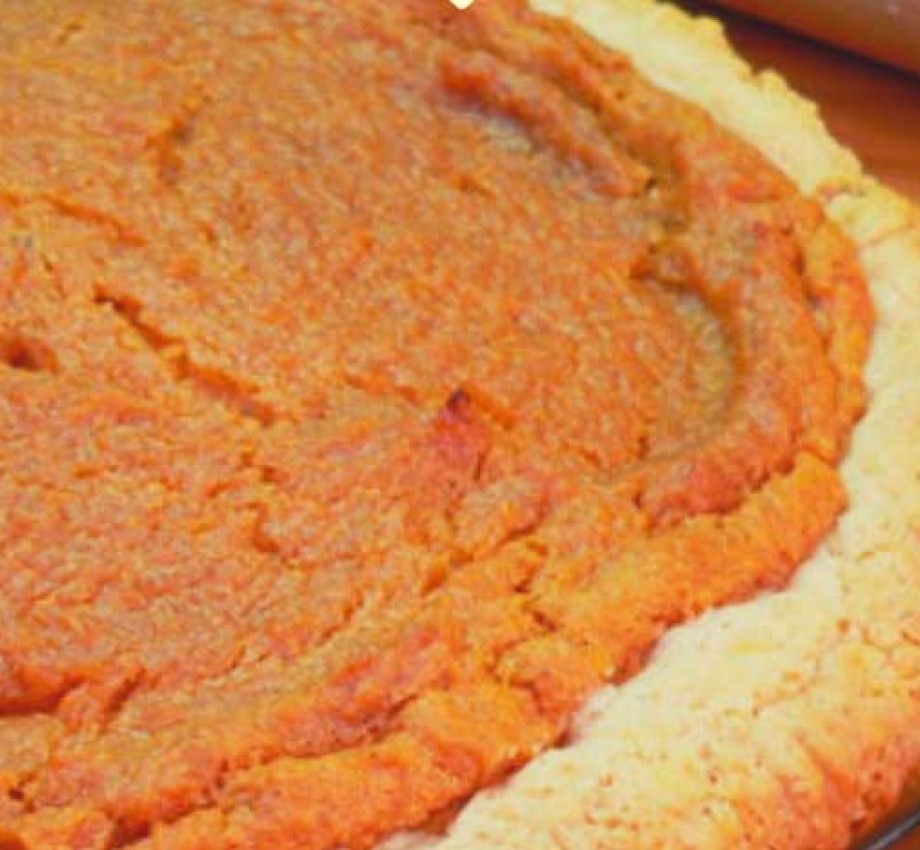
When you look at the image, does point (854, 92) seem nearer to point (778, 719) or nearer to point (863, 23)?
point (863, 23)

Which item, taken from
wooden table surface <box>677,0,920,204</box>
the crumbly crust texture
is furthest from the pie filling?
wooden table surface <box>677,0,920,204</box>

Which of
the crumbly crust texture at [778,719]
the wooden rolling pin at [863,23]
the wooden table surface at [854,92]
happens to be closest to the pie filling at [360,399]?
the crumbly crust texture at [778,719]

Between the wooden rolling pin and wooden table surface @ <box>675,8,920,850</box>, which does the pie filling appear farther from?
the wooden rolling pin

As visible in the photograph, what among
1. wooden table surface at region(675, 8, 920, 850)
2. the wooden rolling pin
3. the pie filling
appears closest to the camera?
the pie filling

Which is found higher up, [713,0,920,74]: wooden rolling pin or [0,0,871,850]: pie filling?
[713,0,920,74]: wooden rolling pin

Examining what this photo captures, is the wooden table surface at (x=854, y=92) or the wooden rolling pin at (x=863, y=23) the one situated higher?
the wooden rolling pin at (x=863, y=23)

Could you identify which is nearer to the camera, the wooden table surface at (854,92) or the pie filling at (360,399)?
the pie filling at (360,399)

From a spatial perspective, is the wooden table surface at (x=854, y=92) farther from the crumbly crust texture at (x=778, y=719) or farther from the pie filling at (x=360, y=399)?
the crumbly crust texture at (x=778, y=719)

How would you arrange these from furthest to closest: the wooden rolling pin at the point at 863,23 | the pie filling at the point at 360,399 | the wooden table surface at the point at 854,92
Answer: the wooden rolling pin at the point at 863,23 → the wooden table surface at the point at 854,92 → the pie filling at the point at 360,399

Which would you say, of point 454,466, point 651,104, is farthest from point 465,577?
point 651,104
